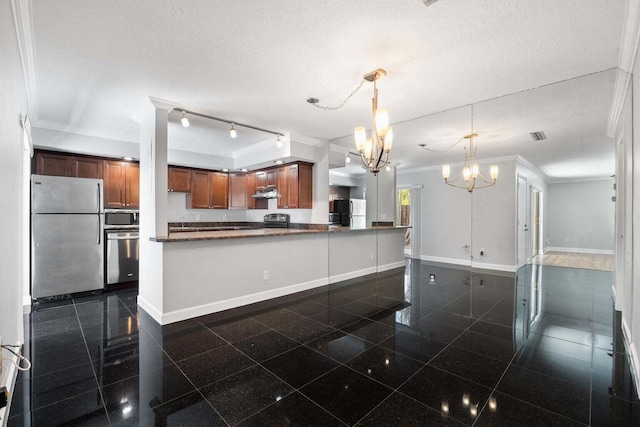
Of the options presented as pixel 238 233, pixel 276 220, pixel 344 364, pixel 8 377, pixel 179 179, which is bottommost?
Result: pixel 344 364

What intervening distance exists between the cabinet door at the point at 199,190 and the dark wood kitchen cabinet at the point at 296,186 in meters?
1.87

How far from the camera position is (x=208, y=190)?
19.6 feet

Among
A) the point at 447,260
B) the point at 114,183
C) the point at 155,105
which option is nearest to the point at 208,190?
the point at 114,183

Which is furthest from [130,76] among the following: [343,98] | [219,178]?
[219,178]

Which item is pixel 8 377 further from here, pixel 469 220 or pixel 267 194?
pixel 469 220

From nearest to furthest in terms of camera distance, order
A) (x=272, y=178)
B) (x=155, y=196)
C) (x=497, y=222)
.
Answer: (x=155, y=196) → (x=497, y=222) → (x=272, y=178)

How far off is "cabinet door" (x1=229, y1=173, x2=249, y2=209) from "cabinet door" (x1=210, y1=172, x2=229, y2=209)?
0.09 metres

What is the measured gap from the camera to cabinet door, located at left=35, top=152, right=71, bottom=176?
4.09 metres

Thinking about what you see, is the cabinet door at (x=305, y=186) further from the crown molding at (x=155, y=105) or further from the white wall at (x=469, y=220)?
the crown molding at (x=155, y=105)

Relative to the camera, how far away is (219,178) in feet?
20.0

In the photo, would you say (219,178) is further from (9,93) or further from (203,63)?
(9,93)

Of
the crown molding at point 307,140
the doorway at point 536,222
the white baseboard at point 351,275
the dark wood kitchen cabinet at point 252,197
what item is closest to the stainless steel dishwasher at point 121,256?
the dark wood kitchen cabinet at point 252,197

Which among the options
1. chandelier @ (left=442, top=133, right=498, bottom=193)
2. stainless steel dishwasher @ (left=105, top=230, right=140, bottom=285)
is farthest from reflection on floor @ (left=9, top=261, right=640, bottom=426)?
chandelier @ (left=442, top=133, right=498, bottom=193)

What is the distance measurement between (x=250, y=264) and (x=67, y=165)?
3391 millimetres
